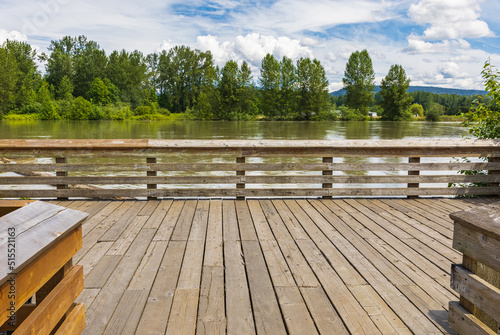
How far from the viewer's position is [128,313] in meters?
2.06

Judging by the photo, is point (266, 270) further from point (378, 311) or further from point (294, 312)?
point (378, 311)

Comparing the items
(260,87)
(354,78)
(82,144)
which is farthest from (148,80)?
(82,144)

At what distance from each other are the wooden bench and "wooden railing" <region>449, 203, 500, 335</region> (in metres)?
1.63

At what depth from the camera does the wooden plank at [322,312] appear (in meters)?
1.92

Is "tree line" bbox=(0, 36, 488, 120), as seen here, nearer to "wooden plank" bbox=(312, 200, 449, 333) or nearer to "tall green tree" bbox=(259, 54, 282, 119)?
"tall green tree" bbox=(259, 54, 282, 119)

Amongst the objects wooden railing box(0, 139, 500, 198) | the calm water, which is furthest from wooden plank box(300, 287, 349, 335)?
the calm water

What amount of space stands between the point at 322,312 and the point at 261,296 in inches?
14.8

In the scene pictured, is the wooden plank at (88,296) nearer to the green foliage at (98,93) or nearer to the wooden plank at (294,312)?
the wooden plank at (294,312)

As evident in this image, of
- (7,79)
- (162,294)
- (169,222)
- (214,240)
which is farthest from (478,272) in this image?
(7,79)

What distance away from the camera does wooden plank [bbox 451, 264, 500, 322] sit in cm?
151

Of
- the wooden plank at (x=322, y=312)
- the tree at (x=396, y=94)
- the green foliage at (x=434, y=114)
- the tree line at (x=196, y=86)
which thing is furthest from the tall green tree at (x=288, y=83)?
the wooden plank at (x=322, y=312)

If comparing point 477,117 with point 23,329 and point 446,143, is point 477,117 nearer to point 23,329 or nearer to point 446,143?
point 446,143

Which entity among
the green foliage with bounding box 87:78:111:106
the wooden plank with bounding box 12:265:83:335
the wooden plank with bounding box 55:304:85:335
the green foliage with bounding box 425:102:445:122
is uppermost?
the green foliage with bounding box 87:78:111:106

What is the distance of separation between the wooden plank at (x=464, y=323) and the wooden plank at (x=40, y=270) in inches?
67.3
